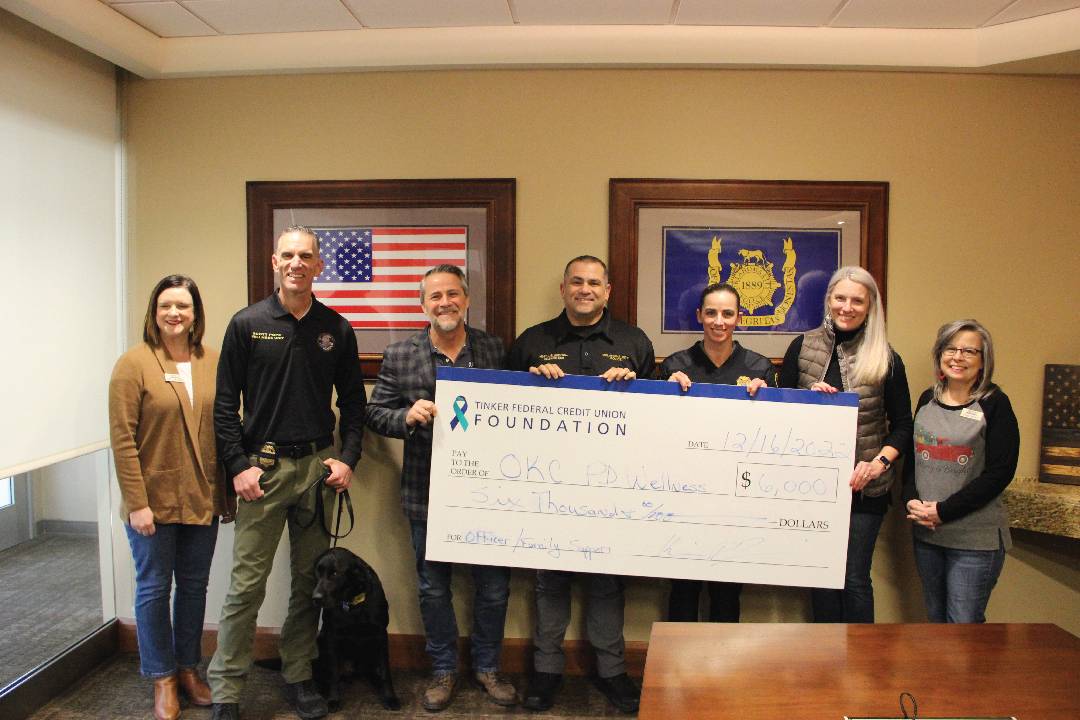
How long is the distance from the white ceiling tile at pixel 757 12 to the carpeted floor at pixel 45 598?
3.53 meters

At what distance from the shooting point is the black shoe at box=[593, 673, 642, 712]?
2518 mm

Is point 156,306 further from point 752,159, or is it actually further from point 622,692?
point 752,159

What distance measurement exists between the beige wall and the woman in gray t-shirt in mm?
526

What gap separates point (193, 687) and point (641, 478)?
1.86 metres

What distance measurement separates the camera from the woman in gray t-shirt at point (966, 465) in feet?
7.22

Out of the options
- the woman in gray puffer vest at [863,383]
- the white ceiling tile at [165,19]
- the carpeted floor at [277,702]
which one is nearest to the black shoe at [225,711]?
the carpeted floor at [277,702]

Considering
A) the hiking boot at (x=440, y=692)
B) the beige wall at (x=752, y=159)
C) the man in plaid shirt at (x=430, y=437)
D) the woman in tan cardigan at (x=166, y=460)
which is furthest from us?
the beige wall at (x=752, y=159)

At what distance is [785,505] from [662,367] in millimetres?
652

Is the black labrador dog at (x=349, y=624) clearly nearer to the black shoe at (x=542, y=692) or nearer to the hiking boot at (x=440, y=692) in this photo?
the hiking boot at (x=440, y=692)

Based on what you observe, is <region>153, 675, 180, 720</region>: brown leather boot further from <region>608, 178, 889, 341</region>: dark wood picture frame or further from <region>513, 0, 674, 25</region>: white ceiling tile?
<region>513, 0, 674, 25</region>: white ceiling tile

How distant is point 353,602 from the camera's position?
242 cm

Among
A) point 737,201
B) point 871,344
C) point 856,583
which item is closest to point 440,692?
point 856,583

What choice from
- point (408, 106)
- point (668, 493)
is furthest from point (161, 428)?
point (668, 493)

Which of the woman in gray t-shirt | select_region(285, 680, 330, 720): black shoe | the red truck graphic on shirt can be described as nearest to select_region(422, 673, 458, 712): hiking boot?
select_region(285, 680, 330, 720): black shoe
